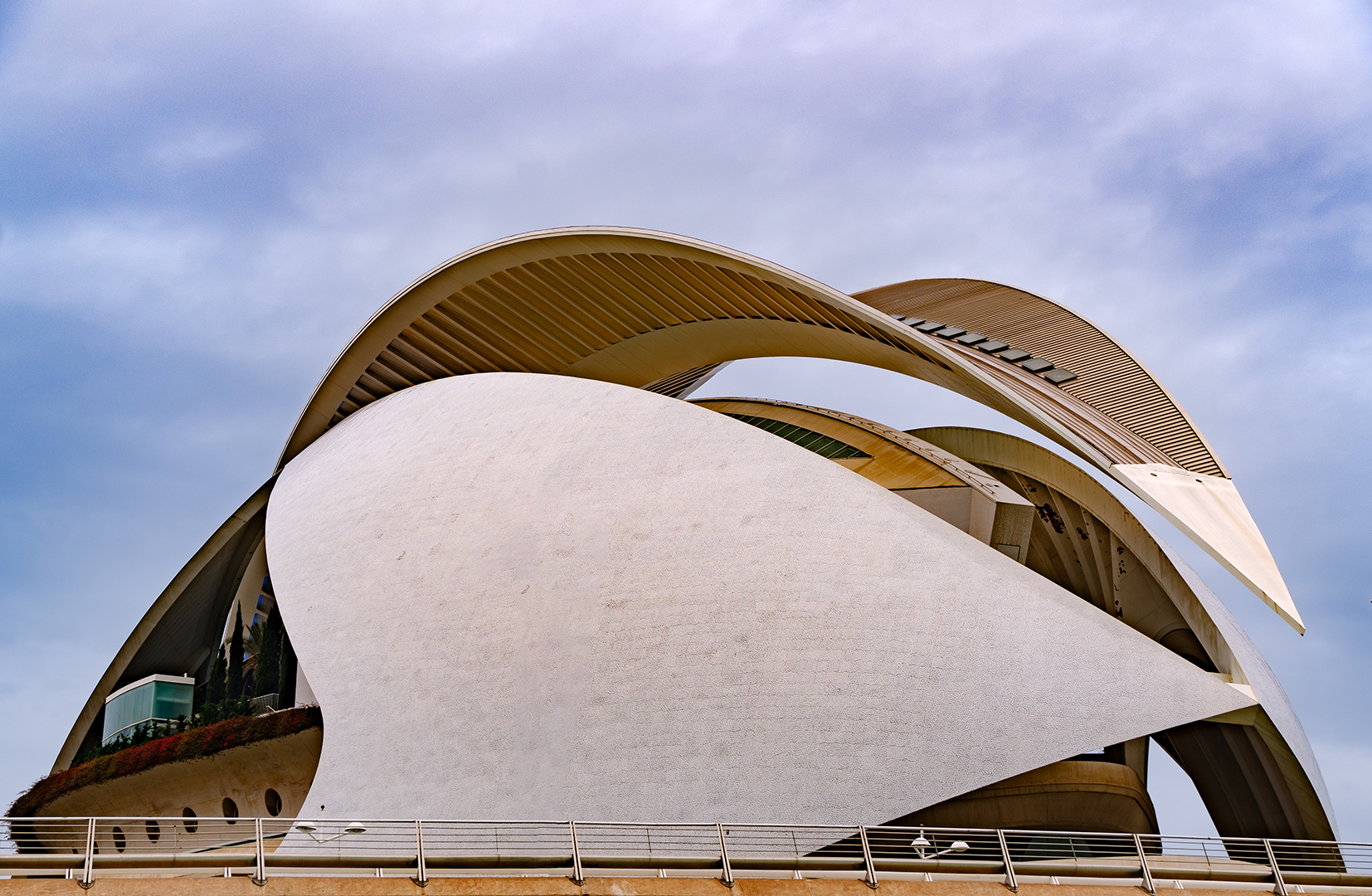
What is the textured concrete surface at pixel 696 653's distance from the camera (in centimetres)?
1193

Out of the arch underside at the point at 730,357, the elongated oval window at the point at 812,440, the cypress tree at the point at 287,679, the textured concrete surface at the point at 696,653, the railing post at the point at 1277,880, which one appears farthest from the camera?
the elongated oval window at the point at 812,440

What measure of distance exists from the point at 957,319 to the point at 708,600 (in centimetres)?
887

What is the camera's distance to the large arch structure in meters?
13.7

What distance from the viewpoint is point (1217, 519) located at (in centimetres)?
1272

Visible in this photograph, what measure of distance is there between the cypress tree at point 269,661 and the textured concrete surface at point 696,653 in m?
3.08

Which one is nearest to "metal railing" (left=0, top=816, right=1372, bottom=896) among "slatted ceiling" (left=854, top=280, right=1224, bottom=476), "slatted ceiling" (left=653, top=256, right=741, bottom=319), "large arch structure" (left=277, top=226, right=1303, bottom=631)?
"large arch structure" (left=277, top=226, right=1303, bottom=631)

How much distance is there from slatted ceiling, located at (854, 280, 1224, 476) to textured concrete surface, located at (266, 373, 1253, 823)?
10.8 ft

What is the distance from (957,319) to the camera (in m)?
19.3

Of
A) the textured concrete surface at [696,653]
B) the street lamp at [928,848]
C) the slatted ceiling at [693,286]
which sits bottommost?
the street lamp at [928,848]

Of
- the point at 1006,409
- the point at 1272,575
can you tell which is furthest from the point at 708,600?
the point at 1272,575

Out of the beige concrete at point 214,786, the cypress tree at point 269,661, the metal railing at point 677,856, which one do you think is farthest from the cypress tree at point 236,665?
the metal railing at point 677,856

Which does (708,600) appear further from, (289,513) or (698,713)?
(289,513)

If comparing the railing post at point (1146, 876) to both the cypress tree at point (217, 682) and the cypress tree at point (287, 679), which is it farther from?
the cypress tree at point (217, 682)

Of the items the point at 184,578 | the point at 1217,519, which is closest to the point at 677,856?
the point at 1217,519
